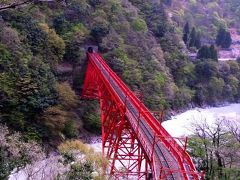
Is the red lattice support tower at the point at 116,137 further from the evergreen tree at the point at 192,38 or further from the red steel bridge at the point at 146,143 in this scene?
the evergreen tree at the point at 192,38

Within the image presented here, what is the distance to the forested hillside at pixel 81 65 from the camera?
28.1 metres

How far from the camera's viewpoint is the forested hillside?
92.3 feet

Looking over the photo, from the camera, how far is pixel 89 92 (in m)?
35.8

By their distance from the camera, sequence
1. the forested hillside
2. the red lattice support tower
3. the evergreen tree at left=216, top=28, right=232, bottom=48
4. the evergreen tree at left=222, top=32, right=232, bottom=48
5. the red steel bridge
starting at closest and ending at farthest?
the red steel bridge
the red lattice support tower
the forested hillside
the evergreen tree at left=216, top=28, right=232, bottom=48
the evergreen tree at left=222, top=32, right=232, bottom=48

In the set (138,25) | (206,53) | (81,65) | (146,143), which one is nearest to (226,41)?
(206,53)

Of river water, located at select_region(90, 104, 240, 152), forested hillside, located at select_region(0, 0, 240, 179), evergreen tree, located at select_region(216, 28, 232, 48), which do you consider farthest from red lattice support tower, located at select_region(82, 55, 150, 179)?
evergreen tree, located at select_region(216, 28, 232, 48)

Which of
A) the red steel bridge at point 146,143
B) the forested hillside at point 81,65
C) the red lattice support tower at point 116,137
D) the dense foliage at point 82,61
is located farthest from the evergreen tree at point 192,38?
the red steel bridge at point 146,143

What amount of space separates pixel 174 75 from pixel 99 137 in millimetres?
22663

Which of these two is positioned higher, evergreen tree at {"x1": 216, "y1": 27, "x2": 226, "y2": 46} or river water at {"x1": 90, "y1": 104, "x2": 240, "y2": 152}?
evergreen tree at {"x1": 216, "y1": 27, "x2": 226, "y2": 46}

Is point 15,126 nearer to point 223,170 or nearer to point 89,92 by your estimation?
point 89,92

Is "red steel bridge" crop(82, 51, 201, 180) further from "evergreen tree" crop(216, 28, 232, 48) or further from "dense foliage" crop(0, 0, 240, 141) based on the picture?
"evergreen tree" crop(216, 28, 232, 48)

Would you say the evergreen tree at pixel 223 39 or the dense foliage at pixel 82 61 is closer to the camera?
the dense foliage at pixel 82 61

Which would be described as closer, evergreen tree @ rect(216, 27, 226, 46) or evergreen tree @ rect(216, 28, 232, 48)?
evergreen tree @ rect(216, 27, 226, 46)

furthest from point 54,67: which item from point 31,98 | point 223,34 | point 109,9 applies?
point 223,34
